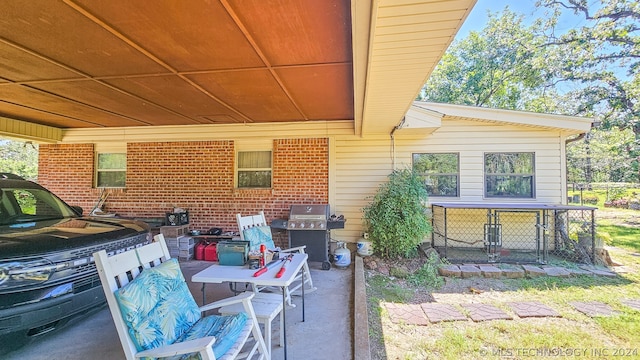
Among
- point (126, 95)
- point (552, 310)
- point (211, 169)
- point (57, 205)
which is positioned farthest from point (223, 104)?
point (552, 310)

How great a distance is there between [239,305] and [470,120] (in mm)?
5455

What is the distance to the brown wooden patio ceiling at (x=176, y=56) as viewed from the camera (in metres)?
2.13

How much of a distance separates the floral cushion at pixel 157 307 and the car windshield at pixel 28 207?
243cm

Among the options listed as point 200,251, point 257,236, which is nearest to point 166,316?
point 257,236

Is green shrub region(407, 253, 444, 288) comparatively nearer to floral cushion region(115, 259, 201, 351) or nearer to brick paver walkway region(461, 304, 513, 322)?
brick paver walkway region(461, 304, 513, 322)

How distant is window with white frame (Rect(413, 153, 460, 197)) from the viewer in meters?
5.71

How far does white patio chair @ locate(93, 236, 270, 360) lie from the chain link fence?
4378mm

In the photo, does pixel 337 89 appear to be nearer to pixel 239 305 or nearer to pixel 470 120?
pixel 239 305

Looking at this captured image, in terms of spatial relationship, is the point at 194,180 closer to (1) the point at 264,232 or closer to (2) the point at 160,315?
(1) the point at 264,232

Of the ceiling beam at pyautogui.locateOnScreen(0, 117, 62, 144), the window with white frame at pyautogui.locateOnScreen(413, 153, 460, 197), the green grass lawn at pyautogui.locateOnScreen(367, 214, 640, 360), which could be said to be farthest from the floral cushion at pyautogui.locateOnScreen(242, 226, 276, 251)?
the ceiling beam at pyautogui.locateOnScreen(0, 117, 62, 144)

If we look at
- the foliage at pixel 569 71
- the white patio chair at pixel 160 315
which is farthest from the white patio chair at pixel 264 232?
the foliage at pixel 569 71

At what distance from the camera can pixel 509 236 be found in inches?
218

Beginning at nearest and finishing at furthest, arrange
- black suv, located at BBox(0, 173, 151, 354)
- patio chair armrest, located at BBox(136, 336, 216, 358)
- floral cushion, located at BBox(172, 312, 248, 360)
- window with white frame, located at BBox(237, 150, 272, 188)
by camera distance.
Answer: patio chair armrest, located at BBox(136, 336, 216, 358) < floral cushion, located at BBox(172, 312, 248, 360) < black suv, located at BBox(0, 173, 151, 354) < window with white frame, located at BBox(237, 150, 272, 188)

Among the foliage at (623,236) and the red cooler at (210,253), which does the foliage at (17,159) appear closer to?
the red cooler at (210,253)
